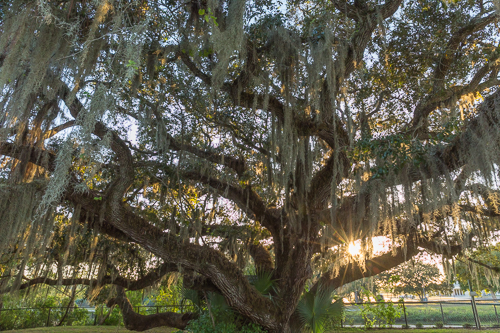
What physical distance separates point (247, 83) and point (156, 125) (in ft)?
5.18

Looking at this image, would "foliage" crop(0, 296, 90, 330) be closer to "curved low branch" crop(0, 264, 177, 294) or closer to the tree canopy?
"curved low branch" crop(0, 264, 177, 294)

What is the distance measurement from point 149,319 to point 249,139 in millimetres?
4138

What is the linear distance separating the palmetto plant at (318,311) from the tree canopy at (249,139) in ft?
0.78

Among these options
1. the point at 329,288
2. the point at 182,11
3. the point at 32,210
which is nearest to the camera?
the point at 32,210

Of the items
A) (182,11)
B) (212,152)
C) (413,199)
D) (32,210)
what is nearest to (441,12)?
(413,199)

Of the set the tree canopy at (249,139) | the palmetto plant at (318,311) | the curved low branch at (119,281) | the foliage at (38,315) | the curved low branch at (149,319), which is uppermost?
the tree canopy at (249,139)

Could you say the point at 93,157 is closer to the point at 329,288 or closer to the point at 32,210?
the point at 32,210

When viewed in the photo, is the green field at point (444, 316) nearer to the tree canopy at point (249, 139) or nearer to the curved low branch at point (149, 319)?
the tree canopy at point (249, 139)

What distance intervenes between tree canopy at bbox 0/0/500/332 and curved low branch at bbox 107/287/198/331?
0.04 meters

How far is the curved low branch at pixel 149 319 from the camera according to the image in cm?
605

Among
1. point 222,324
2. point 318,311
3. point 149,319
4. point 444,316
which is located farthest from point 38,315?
point 444,316

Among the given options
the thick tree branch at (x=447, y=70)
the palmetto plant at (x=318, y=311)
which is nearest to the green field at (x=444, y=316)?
the palmetto plant at (x=318, y=311)

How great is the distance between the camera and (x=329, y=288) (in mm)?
Result: 5660

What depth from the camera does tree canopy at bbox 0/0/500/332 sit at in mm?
3244
